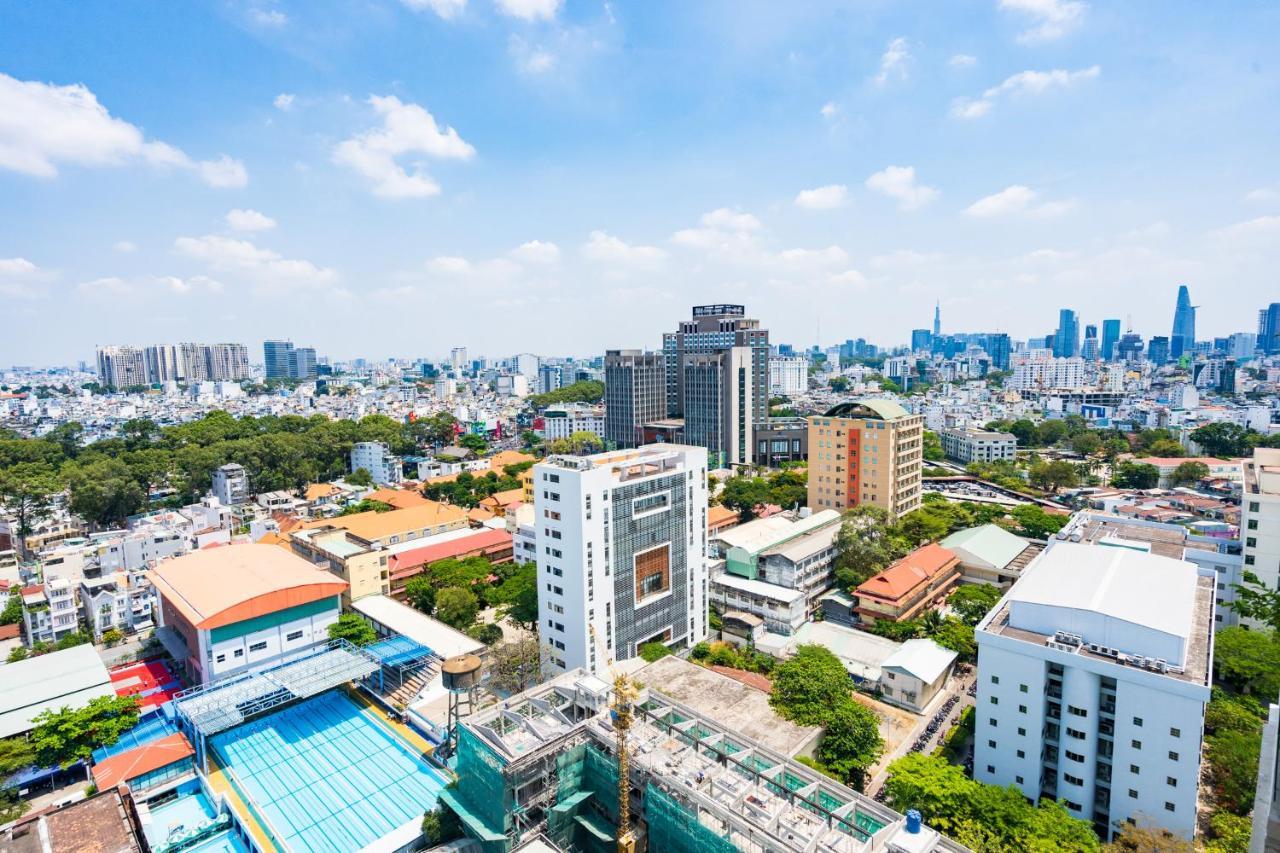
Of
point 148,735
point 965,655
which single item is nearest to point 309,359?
point 148,735

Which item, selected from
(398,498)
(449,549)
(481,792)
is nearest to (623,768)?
(481,792)

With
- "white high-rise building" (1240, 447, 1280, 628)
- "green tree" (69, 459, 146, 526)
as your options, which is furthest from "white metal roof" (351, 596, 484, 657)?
"green tree" (69, 459, 146, 526)

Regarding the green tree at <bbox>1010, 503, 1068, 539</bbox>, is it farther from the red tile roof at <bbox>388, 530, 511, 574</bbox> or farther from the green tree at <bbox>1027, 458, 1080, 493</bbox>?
the red tile roof at <bbox>388, 530, 511, 574</bbox>

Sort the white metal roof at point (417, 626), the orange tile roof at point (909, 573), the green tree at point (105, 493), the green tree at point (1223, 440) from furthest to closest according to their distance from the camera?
the green tree at point (1223, 440) < the green tree at point (105, 493) < the orange tile roof at point (909, 573) < the white metal roof at point (417, 626)

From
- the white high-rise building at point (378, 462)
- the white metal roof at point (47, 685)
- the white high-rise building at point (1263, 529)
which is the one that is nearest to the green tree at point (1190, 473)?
the white high-rise building at point (1263, 529)

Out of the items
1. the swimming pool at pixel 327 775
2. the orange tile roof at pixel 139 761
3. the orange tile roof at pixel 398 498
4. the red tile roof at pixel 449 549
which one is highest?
the orange tile roof at pixel 398 498

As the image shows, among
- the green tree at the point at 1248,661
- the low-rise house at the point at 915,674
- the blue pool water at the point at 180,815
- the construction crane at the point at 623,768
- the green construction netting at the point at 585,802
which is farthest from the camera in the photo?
the low-rise house at the point at 915,674

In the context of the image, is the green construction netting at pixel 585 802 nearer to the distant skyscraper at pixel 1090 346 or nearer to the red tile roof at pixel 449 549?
the red tile roof at pixel 449 549
